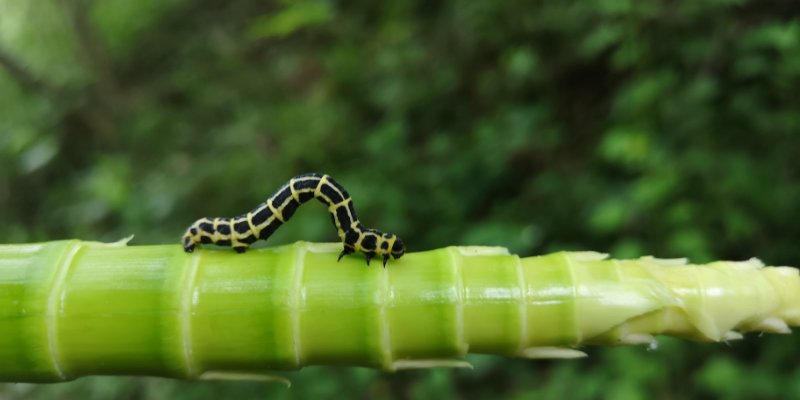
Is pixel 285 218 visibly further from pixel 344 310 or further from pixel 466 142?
pixel 466 142

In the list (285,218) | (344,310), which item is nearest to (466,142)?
(285,218)

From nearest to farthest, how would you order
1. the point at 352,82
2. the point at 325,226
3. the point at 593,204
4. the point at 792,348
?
1. the point at 792,348
2. the point at 593,204
3. the point at 325,226
4. the point at 352,82

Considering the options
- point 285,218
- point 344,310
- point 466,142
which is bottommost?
point 344,310

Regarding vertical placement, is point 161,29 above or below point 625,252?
above

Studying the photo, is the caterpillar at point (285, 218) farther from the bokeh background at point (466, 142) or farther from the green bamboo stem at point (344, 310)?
the bokeh background at point (466, 142)

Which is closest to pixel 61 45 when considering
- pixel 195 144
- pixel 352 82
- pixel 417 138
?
pixel 195 144

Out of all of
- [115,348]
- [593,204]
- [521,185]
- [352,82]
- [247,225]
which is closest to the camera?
[115,348]

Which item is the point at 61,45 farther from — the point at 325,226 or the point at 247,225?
the point at 247,225
